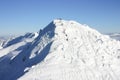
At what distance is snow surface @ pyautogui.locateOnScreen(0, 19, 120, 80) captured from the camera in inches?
4818

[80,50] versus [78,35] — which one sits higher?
[78,35]

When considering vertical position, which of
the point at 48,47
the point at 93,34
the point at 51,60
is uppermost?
the point at 93,34

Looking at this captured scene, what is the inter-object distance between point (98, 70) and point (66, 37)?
105 feet

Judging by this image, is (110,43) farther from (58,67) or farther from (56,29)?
(58,67)

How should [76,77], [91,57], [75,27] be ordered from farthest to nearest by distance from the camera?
[75,27] < [91,57] < [76,77]

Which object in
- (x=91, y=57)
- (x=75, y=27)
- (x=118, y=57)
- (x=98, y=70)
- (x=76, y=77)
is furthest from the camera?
(x=75, y=27)

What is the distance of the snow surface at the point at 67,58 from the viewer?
122375 millimetres

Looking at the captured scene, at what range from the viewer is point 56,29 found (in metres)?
154

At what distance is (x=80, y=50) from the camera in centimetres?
14238

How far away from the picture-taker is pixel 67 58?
134000 millimetres

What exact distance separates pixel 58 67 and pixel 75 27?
44.9 metres

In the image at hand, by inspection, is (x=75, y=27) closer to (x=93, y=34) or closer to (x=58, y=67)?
(x=93, y=34)

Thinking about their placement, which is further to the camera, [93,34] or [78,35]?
[93,34]

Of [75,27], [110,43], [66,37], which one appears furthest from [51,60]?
[110,43]
